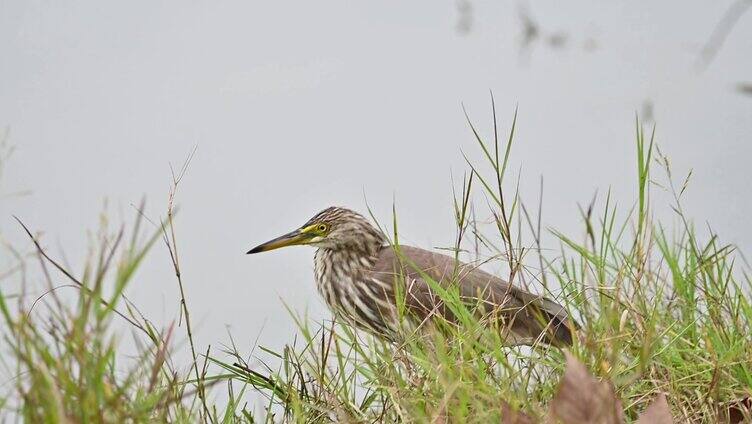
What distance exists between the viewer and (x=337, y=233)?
5691 millimetres

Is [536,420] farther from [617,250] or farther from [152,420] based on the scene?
[617,250]

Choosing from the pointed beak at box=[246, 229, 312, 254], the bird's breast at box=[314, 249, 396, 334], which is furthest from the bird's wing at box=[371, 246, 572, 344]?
the pointed beak at box=[246, 229, 312, 254]

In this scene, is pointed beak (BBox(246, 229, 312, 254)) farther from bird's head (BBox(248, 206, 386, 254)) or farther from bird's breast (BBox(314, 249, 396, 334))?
bird's breast (BBox(314, 249, 396, 334))

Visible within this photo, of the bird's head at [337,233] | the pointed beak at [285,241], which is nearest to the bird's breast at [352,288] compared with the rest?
the bird's head at [337,233]

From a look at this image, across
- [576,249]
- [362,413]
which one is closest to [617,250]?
[576,249]

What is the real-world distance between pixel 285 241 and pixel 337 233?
0.28 meters

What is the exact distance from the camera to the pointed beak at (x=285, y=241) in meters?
5.53

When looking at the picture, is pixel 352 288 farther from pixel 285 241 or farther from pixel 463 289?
pixel 463 289

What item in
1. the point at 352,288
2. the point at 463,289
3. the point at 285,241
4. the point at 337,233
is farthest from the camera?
the point at 337,233

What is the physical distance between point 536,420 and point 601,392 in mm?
285

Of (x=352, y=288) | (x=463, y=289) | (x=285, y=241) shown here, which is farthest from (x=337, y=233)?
(x=463, y=289)

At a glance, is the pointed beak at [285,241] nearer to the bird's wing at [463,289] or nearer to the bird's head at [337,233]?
the bird's head at [337,233]

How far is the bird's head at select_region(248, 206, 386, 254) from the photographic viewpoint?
18.6 feet

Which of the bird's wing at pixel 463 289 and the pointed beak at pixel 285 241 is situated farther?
the pointed beak at pixel 285 241
